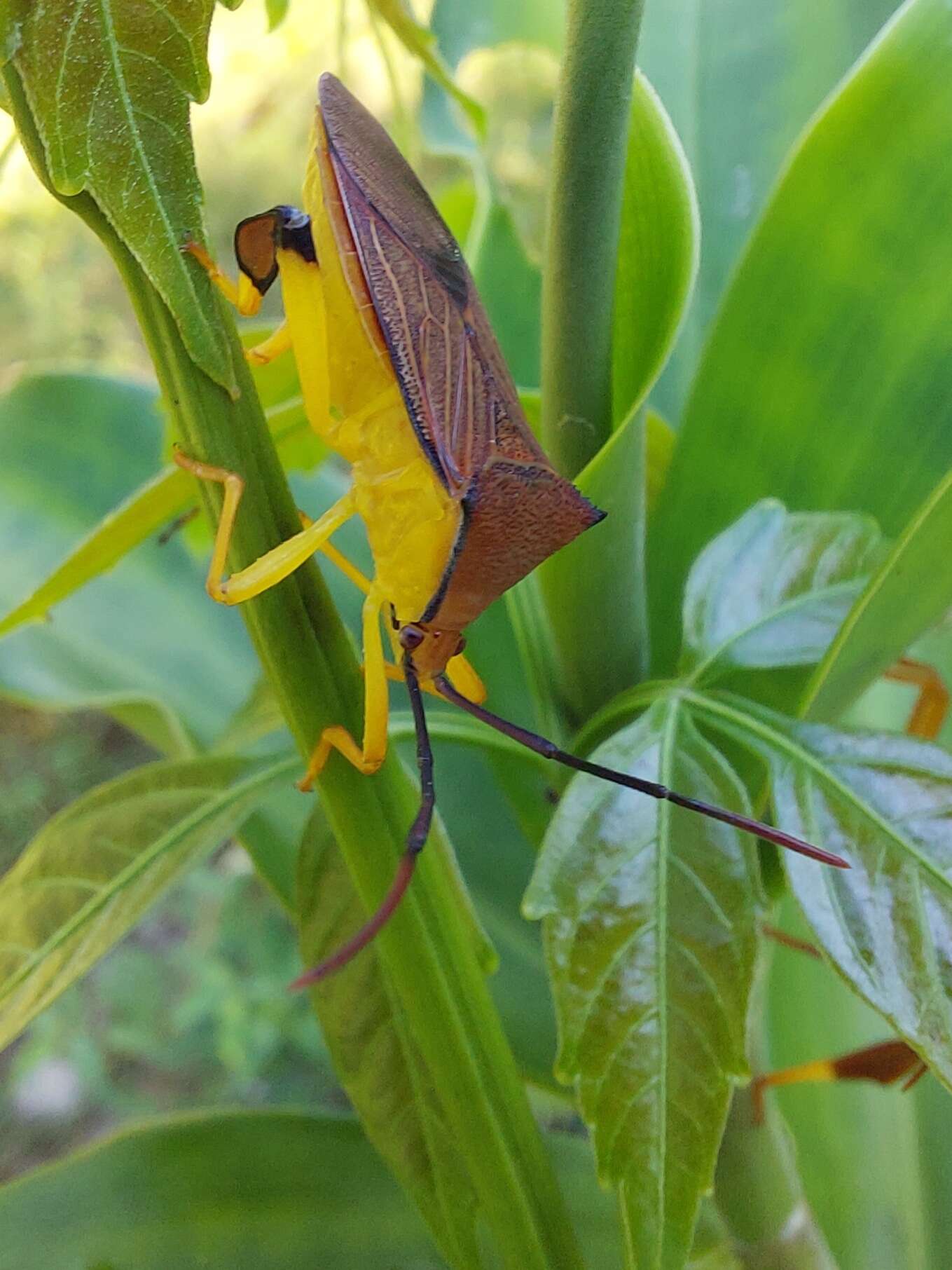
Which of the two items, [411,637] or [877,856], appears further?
[411,637]

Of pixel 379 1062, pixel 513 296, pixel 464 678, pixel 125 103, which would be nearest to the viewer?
pixel 125 103

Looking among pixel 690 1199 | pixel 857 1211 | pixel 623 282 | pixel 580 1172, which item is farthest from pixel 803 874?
pixel 857 1211

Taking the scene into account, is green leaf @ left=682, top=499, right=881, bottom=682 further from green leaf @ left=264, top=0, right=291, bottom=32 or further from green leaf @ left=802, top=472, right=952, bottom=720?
green leaf @ left=264, top=0, right=291, bottom=32

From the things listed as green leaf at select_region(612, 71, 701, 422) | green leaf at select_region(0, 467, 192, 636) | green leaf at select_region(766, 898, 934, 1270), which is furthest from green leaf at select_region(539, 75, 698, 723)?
green leaf at select_region(766, 898, 934, 1270)

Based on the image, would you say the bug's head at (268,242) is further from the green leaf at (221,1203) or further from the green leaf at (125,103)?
the green leaf at (221,1203)

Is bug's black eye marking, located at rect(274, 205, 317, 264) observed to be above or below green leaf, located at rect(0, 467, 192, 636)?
above

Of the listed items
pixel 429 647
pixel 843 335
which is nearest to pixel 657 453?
pixel 843 335

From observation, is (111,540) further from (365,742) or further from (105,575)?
(105,575)
